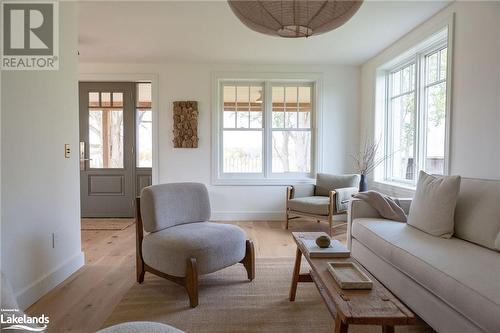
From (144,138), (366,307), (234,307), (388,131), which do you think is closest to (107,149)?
(144,138)

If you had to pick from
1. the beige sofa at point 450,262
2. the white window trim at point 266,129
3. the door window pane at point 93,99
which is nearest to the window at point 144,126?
the door window pane at point 93,99

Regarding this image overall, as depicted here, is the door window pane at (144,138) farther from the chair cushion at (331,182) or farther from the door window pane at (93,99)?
the chair cushion at (331,182)

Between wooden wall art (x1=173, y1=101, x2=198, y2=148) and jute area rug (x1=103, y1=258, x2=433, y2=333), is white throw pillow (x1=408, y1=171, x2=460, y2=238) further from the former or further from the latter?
wooden wall art (x1=173, y1=101, x2=198, y2=148)

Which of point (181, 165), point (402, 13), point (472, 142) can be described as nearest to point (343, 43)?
point (402, 13)

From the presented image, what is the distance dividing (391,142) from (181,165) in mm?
3060

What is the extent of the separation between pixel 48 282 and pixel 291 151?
3630 mm

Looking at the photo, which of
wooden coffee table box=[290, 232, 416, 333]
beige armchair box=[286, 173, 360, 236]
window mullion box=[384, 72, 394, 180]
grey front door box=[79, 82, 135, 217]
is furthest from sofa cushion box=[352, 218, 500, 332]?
grey front door box=[79, 82, 135, 217]

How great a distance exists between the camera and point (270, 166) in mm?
4977

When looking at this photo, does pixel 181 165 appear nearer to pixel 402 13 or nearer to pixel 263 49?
pixel 263 49

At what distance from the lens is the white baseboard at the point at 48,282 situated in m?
2.10

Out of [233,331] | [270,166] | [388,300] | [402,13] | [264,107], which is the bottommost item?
[233,331]

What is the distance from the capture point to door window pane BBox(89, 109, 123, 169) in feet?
16.2

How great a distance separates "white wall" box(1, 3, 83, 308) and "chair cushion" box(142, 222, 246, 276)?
2.39 feet

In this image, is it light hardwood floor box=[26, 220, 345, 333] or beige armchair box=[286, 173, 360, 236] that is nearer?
light hardwood floor box=[26, 220, 345, 333]
